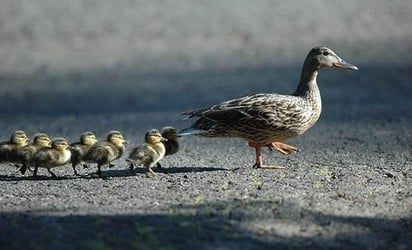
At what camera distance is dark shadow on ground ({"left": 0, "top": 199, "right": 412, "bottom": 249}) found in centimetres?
655

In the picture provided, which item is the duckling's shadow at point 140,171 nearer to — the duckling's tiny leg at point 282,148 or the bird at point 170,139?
the bird at point 170,139

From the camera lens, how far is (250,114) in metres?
8.73

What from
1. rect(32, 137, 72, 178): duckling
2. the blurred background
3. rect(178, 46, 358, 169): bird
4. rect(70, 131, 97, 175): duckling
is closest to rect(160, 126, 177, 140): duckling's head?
rect(178, 46, 358, 169): bird

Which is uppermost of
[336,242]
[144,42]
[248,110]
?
[144,42]

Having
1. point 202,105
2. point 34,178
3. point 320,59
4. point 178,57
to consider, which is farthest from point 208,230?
point 178,57

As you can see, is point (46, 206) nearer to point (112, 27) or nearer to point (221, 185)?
point (221, 185)

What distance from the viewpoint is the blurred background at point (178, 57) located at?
13164 mm

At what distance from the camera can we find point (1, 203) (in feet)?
25.4

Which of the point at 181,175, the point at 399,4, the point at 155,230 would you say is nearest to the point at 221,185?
the point at 181,175

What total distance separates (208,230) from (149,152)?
200 cm

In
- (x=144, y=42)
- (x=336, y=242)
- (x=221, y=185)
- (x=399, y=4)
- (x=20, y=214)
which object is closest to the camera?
(x=336, y=242)

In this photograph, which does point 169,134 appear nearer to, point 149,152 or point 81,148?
point 149,152

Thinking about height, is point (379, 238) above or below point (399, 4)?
below

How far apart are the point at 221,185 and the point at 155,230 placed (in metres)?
1.55
